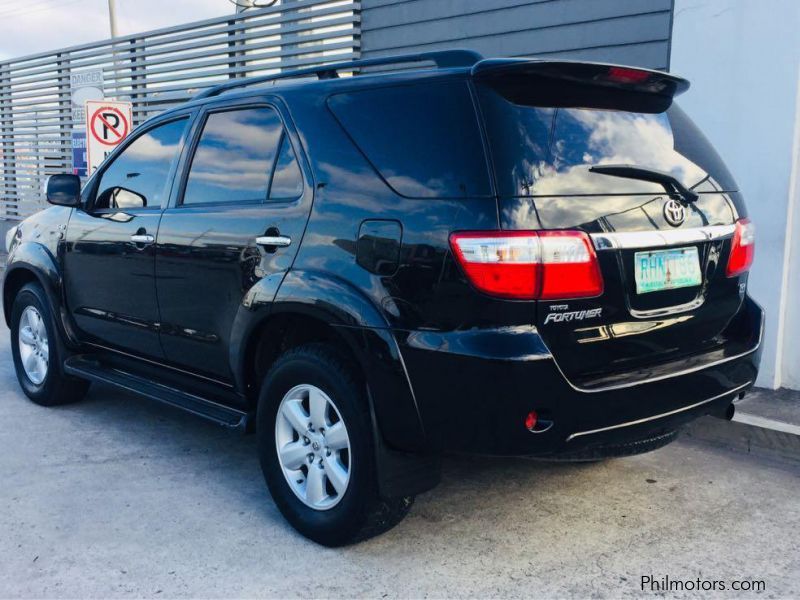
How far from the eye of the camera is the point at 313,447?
3.18 metres

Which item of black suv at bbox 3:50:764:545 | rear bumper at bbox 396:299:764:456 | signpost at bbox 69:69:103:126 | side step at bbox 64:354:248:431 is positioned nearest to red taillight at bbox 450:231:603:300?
black suv at bbox 3:50:764:545

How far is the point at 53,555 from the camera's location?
3127 millimetres

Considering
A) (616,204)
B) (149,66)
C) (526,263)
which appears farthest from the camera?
(149,66)

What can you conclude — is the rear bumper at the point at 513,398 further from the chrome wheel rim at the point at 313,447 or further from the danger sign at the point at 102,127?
the danger sign at the point at 102,127

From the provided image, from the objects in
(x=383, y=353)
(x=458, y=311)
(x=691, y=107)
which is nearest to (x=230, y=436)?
(x=383, y=353)

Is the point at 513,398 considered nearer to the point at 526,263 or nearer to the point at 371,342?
the point at 526,263

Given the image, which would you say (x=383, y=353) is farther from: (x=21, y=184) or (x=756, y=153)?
(x=21, y=184)

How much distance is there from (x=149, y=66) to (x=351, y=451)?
35.2ft

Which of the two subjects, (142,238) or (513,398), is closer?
(513,398)

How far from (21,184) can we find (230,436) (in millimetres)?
12790

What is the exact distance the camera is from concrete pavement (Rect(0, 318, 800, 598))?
2939 millimetres
